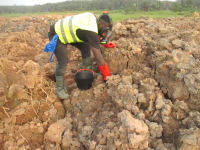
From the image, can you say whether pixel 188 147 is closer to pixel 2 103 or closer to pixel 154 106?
pixel 154 106

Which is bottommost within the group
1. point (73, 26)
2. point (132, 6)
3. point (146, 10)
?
point (73, 26)

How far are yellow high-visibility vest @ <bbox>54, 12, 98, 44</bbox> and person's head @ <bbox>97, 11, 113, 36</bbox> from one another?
0.10 m

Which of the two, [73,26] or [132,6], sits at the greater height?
[132,6]

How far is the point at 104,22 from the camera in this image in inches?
106

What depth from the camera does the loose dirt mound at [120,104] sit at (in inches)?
77.3

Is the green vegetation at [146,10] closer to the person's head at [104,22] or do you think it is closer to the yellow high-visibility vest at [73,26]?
the person's head at [104,22]

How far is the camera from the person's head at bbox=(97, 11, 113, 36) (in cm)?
267

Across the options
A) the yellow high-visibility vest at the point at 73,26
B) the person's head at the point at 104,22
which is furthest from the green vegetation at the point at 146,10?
the yellow high-visibility vest at the point at 73,26

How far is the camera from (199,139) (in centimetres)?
169

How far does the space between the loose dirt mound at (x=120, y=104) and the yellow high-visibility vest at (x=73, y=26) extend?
80cm

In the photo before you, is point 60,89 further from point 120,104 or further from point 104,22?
point 104,22

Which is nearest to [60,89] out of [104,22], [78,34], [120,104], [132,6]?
[78,34]

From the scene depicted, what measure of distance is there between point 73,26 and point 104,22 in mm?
517

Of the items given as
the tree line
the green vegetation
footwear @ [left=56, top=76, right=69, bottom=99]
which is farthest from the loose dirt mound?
the tree line
